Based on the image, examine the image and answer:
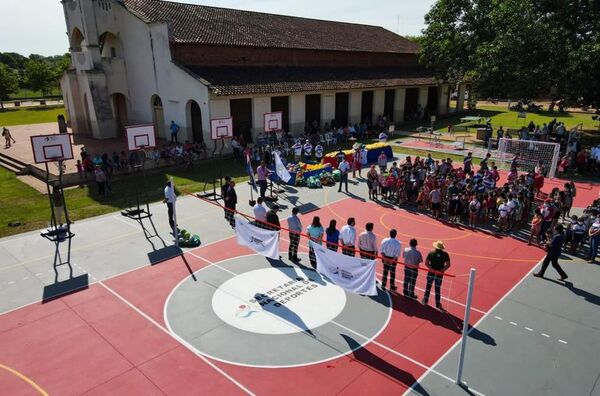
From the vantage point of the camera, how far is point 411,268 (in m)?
11.6

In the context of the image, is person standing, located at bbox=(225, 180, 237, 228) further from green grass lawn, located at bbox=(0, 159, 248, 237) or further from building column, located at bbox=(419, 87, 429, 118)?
building column, located at bbox=(419, 87, 429, 118)

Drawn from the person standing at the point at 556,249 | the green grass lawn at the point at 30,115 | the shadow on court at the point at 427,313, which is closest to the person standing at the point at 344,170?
the shadow on court at the point at 427,313

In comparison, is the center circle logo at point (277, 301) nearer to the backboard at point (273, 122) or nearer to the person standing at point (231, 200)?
the person standing at point (231, 200)

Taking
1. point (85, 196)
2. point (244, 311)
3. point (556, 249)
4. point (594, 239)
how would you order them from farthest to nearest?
point (85, 196)
point (594, 239)
point (556, 249)
point (244, 311)

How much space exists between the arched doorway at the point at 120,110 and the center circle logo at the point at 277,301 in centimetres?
3046

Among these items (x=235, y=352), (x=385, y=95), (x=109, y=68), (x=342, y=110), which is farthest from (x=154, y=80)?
(x=235, y=352)

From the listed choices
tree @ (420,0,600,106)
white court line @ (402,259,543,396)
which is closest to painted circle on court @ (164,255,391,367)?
white court line @ (402,259,543,396)

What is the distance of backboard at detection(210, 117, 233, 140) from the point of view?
21441 mm

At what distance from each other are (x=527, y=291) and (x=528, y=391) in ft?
14.6

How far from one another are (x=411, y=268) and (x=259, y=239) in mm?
4587

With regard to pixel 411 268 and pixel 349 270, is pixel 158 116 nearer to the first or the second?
pixel 411 268

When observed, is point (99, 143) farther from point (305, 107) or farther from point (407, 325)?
point (407, 325)

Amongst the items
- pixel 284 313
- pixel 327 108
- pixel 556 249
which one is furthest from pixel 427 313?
pixel 327 108

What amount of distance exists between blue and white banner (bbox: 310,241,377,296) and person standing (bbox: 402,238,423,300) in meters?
1.53
